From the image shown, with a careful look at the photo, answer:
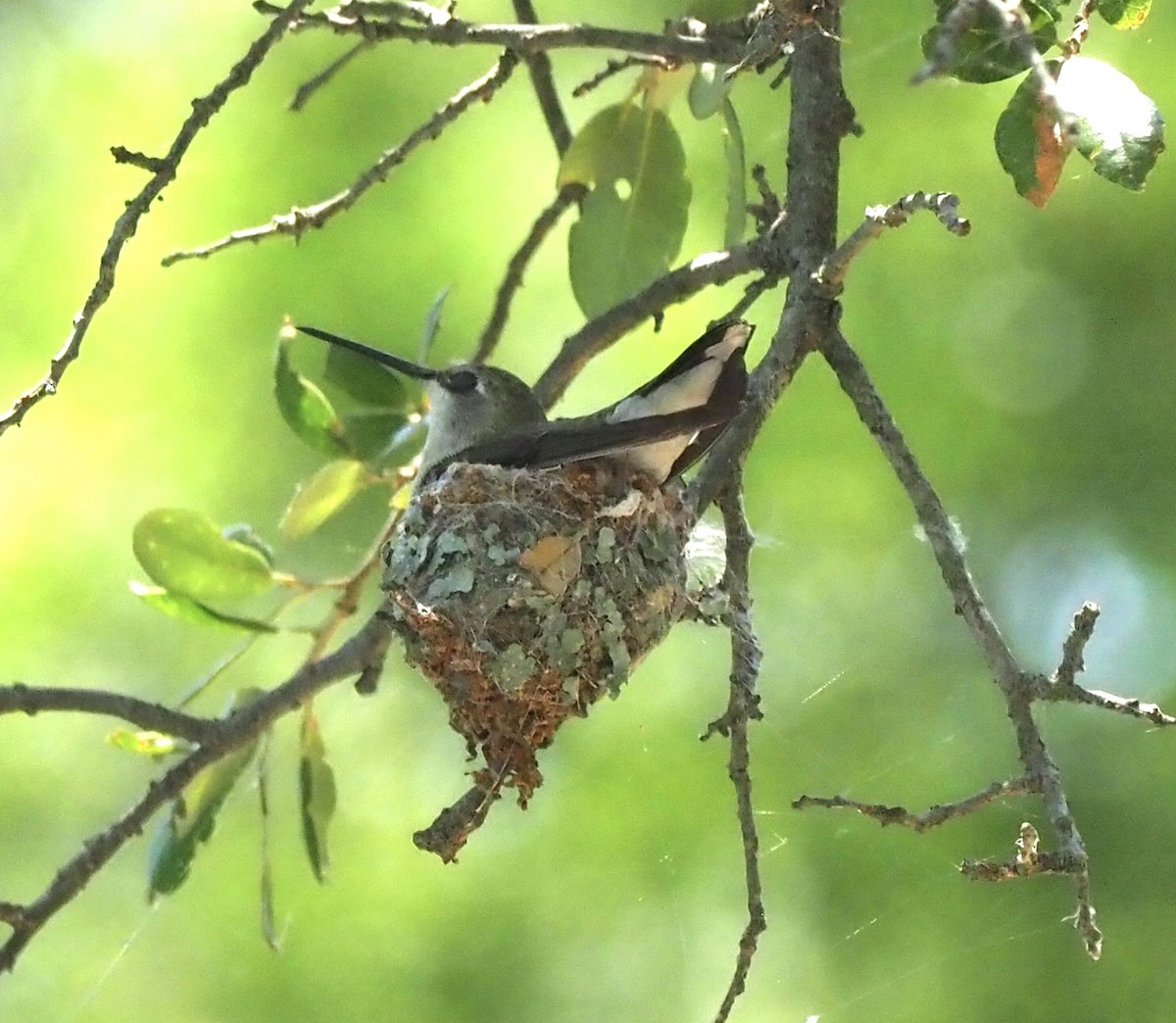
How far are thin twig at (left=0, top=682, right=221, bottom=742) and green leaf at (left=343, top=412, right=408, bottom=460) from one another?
0.60m

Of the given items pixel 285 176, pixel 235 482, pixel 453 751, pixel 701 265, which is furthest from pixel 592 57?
pixel 701 265

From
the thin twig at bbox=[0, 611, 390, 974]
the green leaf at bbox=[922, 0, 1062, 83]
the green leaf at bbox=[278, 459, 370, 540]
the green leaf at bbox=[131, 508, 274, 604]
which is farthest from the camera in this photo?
the green leaf at bbox=[278, 459, 370, 540]

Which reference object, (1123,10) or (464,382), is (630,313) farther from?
(1123,10)

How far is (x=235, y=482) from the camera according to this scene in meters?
4.59

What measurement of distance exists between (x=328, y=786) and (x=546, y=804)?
1863 millimetres

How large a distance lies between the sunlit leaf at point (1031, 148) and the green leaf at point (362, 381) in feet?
4.15

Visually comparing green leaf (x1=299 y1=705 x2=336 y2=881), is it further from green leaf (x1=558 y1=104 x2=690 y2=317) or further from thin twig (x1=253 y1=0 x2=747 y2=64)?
thin twig (x1=253 y1=0 x2=747 y2=64)

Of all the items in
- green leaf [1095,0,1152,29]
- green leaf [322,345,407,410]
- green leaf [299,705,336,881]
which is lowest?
green leaf [299,705,336,881]

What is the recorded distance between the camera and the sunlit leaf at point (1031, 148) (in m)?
1.56

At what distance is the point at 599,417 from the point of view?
2.28 metres

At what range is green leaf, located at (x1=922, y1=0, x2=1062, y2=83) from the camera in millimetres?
1516

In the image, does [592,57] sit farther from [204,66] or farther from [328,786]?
[328,786]

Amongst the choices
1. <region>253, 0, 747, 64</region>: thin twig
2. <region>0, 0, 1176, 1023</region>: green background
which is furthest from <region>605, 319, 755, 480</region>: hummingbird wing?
<region>0, 0, 1176, 1023</region>: green background

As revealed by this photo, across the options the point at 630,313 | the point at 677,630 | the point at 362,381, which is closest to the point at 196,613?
the point at 362,381
